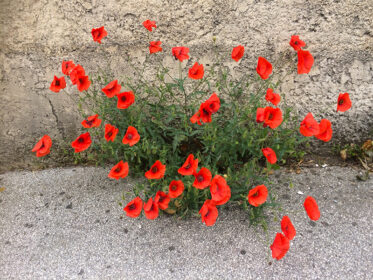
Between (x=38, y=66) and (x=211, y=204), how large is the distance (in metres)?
1.66

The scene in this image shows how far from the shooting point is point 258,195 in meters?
1.62

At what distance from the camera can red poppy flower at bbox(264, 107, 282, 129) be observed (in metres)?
1.59

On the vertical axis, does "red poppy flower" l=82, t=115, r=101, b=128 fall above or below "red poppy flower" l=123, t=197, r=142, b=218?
above

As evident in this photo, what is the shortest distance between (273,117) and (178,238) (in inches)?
34.0

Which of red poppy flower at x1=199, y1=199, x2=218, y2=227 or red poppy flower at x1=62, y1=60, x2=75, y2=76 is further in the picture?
red poppy flower at x1=62, y1=60, x2=75, y2=76

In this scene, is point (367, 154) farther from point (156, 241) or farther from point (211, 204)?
point (156, 241)

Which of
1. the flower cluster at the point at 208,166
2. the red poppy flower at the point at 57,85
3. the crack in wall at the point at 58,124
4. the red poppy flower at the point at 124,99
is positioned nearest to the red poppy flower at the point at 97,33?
the flower cluster at the point at 208,166

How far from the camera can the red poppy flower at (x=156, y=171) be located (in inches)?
66.7

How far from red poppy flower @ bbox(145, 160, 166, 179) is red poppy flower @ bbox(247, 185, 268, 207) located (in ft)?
1.56

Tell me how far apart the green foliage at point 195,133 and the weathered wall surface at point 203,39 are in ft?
0.58

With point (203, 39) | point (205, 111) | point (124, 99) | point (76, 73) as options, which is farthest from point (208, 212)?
point (203, 39)

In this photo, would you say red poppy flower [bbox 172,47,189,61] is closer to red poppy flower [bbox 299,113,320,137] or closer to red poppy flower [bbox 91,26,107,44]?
red poppy flower [bbox 91,26,107,44]

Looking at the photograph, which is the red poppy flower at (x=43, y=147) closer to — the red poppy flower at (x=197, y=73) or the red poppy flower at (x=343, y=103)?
the red poppy flower at (x=197, y=73)

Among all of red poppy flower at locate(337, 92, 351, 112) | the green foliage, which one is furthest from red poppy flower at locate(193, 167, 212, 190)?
red poppy flower at locate(337, 92, 351, 112)
